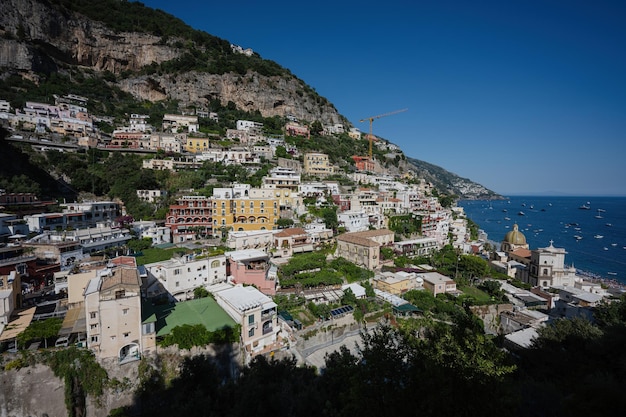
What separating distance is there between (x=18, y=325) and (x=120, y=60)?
258ft

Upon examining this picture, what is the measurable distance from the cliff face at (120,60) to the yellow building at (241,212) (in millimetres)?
47963

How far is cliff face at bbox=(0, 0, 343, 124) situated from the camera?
179ft

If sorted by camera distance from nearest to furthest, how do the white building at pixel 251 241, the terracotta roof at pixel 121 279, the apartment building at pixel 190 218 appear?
the terracotta roof at pixel 121 279
the white building at pixel 251 241
the apartment building at pixel 190 218

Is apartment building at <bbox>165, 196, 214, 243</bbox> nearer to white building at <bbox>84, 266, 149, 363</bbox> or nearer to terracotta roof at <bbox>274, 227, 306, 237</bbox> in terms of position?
terracotta roof at <bbox>274, 227, 306, 237</bbox>

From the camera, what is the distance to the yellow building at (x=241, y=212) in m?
33.5

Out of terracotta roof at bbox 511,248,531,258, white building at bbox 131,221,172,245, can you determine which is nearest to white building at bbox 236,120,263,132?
white building at bbox 131,221,172,245

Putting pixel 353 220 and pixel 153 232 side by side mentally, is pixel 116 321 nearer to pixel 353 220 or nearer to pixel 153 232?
pixel 153 232

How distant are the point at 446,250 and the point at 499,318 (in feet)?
41.1

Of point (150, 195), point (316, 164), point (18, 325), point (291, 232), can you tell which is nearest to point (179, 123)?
point (150, 195)

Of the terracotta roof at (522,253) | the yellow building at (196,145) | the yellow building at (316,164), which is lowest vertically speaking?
the terracotta roof at (522,253)

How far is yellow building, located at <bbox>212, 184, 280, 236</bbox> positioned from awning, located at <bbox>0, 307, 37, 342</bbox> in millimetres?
18025

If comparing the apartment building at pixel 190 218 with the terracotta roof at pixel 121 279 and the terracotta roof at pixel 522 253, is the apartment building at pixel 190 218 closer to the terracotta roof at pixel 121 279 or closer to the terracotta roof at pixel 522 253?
the terracotta roof at pixel 121 279

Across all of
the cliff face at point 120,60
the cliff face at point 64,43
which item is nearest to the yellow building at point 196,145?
the cliff face at point 120,60

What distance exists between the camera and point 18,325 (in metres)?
15.3
